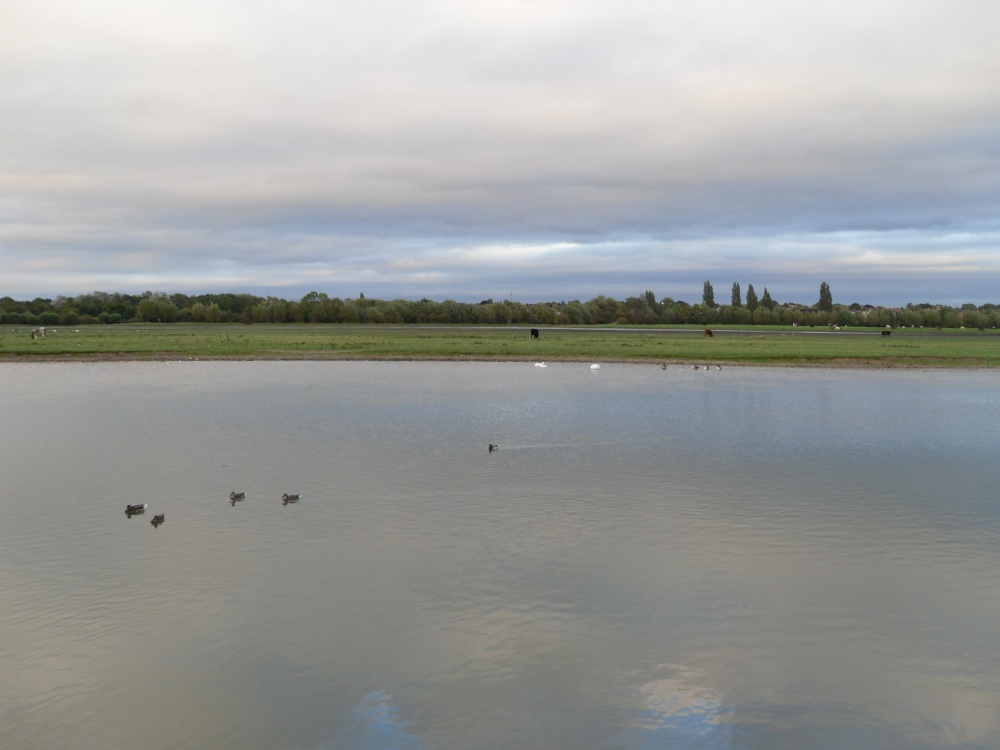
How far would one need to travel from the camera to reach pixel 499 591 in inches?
462

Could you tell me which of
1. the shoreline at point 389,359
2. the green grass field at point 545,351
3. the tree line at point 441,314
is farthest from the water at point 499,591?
the tree line at point 441,314

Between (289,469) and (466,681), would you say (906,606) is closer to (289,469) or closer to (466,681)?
(466,681)

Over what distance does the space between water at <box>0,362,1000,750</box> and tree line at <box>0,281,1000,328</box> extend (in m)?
118

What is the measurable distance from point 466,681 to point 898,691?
447 cm

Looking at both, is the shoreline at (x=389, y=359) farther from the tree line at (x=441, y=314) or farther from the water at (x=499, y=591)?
the tree line at (x=441, y=314)

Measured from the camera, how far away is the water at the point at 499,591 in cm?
841

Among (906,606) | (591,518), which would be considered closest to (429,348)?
(591,518)

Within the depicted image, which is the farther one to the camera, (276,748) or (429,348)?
(429,348)

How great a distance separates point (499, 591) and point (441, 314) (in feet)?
436

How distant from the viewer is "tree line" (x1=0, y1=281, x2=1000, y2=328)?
5615 inches

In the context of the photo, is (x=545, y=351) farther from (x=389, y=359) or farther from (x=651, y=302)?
(x=651, y=302)

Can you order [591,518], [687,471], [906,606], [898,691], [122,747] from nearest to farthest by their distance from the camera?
[122,747] → [898,691] → [906,606] → [591,518] → [687,471]

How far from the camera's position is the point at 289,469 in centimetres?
2033

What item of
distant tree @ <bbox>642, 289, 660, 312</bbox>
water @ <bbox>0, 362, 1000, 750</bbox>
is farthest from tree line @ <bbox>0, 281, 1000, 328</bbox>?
water @ <bbox>0, 362, 1000, 750</bbox>
